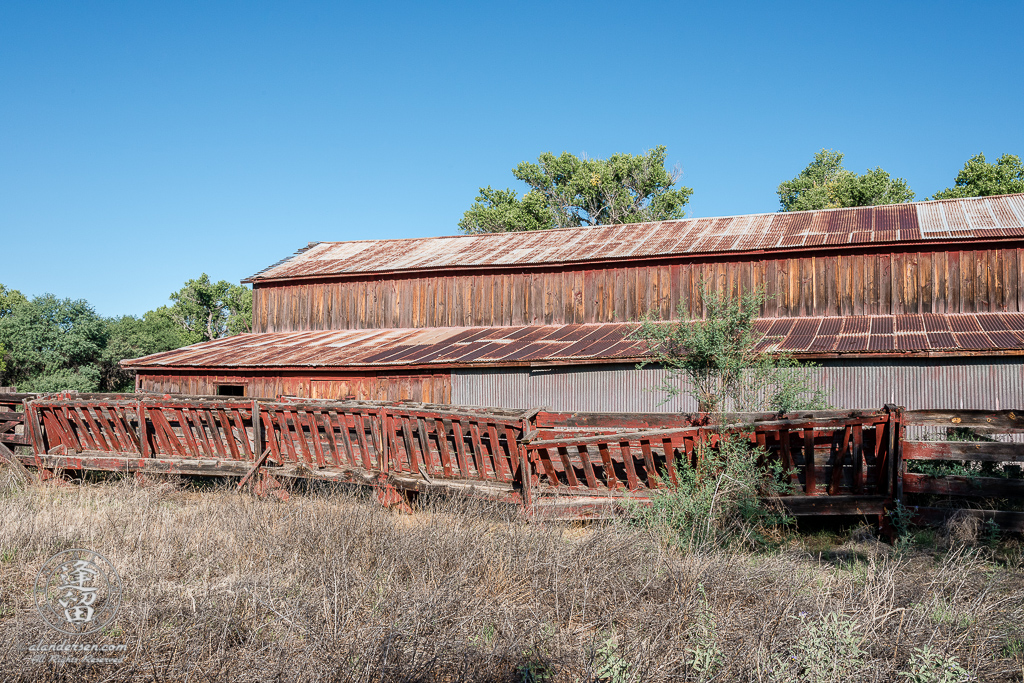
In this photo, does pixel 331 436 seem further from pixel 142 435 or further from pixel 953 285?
pixel 953 285

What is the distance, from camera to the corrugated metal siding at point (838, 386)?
1495 centimetres

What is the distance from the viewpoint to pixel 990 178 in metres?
40.7

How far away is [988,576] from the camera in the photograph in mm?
6434

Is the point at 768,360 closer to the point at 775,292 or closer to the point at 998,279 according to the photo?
the point at 775,292

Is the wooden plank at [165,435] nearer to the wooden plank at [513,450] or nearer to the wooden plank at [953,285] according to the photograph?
the wooden plank at [513,450]

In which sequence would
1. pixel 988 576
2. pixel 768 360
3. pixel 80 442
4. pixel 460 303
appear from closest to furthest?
pixel 988 576 < pixel 768 360 < pixel 80 442 < pixel 460 303

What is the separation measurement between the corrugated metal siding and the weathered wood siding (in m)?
0.89

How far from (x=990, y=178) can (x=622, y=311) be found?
3084 cm

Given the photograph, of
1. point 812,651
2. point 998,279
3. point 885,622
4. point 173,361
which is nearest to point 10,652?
point 812,651

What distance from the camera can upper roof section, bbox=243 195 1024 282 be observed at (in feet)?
69.7

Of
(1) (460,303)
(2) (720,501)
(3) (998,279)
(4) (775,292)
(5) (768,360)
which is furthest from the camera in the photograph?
Answer: (1) (460,303)

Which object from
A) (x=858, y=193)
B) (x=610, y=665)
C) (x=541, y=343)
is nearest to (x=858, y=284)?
(x=541, y=343)

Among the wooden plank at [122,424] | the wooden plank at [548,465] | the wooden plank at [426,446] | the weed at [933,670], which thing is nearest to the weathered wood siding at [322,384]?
the wooden plank at [122,424]

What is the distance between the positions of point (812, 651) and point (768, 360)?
774 cm
